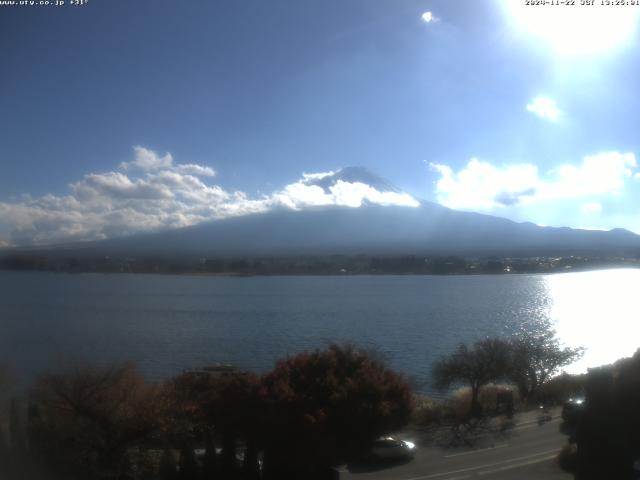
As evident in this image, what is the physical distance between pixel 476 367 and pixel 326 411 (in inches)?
246

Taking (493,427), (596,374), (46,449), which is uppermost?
(596,374)

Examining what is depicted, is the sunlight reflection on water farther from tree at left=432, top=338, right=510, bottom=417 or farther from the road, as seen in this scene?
the road

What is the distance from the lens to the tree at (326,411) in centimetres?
701

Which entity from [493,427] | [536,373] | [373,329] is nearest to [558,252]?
[373,329]

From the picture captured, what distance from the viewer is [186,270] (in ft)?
137

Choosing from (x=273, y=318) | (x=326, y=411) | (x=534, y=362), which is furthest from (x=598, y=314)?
(x=326, y=411)

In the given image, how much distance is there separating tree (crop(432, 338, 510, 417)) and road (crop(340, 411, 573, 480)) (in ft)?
10.9

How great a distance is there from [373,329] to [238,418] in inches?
645

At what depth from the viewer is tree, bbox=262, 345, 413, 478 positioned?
7.01 meters

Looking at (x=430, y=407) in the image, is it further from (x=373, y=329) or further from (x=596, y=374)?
(x=373, y=329)

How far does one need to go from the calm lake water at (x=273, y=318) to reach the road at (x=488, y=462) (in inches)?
218

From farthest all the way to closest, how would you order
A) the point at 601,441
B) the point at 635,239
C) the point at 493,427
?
1. the point at 635,239
2. the point at 493,427
3. the point at 601,441

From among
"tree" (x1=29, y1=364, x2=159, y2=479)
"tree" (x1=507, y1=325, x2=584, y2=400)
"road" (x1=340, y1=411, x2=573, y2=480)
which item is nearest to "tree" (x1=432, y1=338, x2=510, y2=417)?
"tree" (x1=507, y1=325, x2=584, y2=400)

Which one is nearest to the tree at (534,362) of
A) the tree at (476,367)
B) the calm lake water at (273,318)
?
the tree at (476,367)
